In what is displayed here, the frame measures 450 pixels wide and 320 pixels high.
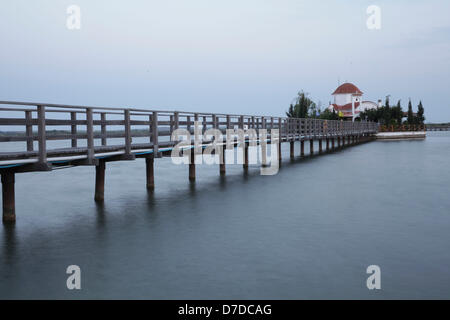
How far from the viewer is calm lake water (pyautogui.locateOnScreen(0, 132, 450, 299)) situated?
7.48 m

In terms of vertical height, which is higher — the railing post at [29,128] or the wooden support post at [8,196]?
the railing post at [29,128]

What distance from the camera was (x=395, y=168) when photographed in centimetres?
2903

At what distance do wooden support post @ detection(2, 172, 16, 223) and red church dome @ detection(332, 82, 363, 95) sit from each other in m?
113

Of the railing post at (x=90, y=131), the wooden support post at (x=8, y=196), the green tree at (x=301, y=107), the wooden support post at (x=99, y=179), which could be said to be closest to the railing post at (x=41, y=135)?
the wooden support post at (x=8, y=196)

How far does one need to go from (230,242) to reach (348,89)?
374 ft

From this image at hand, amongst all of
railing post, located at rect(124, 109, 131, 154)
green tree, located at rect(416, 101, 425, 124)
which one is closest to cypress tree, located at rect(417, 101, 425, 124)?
green tree, located at rect(416, 101, 425, 124)

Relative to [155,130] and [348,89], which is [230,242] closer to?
[155,130]

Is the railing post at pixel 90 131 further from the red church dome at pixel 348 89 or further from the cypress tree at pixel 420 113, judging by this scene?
the cypress tree at pixel 420 113

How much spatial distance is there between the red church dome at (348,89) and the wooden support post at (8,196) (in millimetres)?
113384

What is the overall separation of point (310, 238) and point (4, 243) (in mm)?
6142

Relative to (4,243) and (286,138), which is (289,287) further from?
(286,138)

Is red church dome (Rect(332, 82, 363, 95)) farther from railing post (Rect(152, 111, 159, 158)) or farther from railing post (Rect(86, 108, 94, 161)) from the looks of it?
railing post (Rect(86, 108, 94, 161))

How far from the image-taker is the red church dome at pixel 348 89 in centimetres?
11869

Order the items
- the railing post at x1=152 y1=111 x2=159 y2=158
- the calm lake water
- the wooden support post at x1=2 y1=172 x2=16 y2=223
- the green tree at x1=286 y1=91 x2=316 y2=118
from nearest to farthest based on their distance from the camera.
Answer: the calm lake water < the wooden support post at x1=2 y1=172 x2=16 y2=223 < the railing post at x1=152 y1=111 x2=159 y2=158 < the green tree at x1=286 y1=91 x2=316 y2=118
